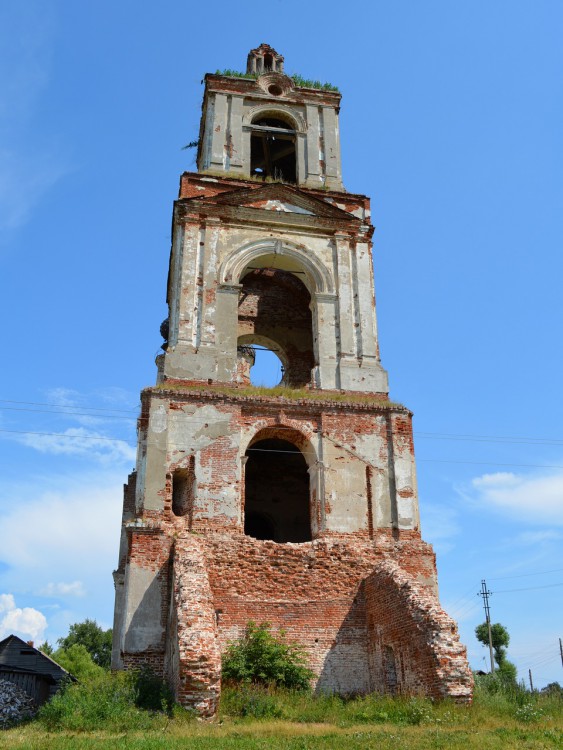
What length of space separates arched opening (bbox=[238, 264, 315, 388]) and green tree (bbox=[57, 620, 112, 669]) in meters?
31.9

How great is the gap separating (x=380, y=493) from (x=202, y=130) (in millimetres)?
12390

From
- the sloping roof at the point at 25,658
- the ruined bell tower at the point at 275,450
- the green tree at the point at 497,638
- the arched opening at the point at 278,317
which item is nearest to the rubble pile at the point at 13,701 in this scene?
the sloping roof at the point at 25,658

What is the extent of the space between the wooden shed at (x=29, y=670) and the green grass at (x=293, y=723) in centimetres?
952

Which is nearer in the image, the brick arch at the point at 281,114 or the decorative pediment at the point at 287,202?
the decorative pediment at the point at 287,202

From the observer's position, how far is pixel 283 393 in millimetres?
15656

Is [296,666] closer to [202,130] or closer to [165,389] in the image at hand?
[165,389]

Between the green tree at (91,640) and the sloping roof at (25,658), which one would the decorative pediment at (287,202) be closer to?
the sloping roof at (25,658)

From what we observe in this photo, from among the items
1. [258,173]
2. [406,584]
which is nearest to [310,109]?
[258,173]

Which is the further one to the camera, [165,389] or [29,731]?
[165,389]

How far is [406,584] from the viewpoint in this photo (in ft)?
39.7

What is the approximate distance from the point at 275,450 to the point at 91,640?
3486 centimetres

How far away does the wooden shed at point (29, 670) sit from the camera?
64.1 ft

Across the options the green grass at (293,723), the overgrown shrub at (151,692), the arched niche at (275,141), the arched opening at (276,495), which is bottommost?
the green grass at (293,723)

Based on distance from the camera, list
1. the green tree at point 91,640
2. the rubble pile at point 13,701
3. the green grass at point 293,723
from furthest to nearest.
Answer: the green tree at point 91,640
the rubble pile at point 13,701
the green grass at point 293,723
